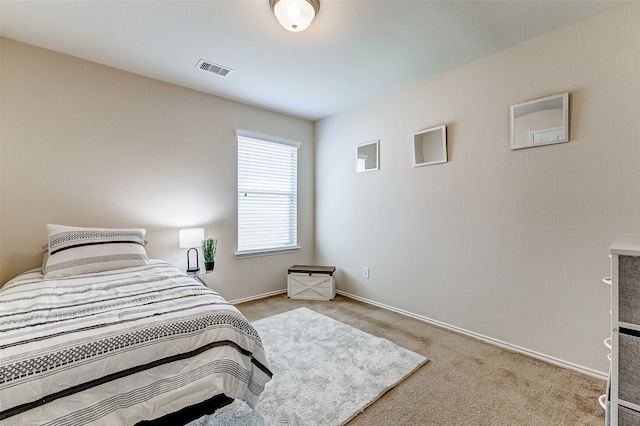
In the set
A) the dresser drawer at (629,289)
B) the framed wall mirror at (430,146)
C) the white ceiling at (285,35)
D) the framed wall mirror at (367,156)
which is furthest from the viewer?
the framed wall mirror at (367,156)

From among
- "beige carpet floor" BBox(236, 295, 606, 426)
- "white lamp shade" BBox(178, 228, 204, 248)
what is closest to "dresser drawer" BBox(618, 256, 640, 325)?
"beige carpet floor" BBox(236, 295, 606, 426)

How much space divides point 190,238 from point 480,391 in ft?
8.88

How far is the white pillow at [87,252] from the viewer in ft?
6.28

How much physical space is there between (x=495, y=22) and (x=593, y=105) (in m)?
0.88

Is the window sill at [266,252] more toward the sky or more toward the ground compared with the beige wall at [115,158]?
more toward the ground

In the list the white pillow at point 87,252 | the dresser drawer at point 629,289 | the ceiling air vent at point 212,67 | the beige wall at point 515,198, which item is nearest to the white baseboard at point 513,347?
the beige wall at point 515,198

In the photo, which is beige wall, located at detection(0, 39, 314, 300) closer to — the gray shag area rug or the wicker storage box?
the wicker storage box

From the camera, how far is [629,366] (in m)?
1.01

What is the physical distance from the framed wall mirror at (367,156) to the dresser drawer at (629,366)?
2484 mm

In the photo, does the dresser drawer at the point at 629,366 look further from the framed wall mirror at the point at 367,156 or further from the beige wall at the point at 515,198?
the framed wall mirror at the point at 367,156

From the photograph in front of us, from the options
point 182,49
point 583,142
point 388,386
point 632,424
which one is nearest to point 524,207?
point 583,142

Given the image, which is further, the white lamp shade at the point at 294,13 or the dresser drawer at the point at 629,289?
the white lamp shade at the point at 294,13

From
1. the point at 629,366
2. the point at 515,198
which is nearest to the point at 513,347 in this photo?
the point at 515,198

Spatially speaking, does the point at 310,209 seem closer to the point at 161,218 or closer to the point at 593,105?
the point at 161,218
